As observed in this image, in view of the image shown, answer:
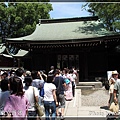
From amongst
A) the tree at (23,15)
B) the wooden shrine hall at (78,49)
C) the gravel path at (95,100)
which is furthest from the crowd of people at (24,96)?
the tree at (23,15)

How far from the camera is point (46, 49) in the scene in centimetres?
1805

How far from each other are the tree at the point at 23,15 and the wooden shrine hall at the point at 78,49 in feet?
31.9

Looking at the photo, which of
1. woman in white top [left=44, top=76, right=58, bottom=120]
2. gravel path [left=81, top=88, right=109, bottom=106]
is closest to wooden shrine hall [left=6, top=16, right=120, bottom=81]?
gravel path [left=81, top=88, right=109, bottom=106]

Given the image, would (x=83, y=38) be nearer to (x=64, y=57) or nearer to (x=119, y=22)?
(x=64, y=57)

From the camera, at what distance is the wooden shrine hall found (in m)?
16.5

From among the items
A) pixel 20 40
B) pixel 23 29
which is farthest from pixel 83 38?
pixel 23 29

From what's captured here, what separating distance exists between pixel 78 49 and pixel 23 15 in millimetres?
14232

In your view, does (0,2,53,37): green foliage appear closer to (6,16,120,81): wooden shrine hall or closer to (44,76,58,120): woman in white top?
(6,16,120,81): wooden shrine hall

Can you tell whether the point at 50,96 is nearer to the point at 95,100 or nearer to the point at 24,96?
the point at 24,96

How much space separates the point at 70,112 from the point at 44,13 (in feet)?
79.5

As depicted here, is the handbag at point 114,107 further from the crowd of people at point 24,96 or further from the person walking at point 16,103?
the person walking at point 16,103

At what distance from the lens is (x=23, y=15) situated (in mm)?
29484

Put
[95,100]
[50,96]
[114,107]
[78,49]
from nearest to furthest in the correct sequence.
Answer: [50,96], [114,107], [95,100], [78,49]

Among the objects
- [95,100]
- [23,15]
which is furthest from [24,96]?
[23,15]
